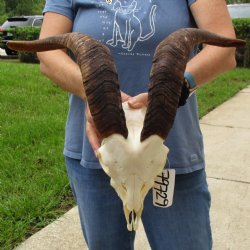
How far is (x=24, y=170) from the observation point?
482 cm

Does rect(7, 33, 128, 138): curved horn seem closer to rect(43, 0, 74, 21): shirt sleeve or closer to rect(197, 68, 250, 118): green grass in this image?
rect(43, 0, 74, 21): shirt sleeve

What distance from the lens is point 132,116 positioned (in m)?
1.51

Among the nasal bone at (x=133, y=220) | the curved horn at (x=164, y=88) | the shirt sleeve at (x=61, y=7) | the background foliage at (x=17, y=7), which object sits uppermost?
the shirt sleeve at (x=61, y=7)

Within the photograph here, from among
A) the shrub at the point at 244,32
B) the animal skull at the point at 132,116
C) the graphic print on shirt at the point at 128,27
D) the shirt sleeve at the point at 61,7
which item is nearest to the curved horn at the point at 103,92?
the animal skull at the point at 132,116

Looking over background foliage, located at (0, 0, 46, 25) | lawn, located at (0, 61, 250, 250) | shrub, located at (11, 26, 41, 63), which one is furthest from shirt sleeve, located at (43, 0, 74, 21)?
background foliage, located at (0, 0, 46, 25)

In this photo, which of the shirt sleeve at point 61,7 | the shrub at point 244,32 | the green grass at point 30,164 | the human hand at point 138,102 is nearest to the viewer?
the human hand at point 138,102

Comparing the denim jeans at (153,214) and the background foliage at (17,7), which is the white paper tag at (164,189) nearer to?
the denim jeans at (153,214)

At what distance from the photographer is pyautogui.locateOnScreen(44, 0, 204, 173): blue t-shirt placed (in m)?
1.95

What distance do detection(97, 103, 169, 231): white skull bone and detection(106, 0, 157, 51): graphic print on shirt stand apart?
493 millimetres

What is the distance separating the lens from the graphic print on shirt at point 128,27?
6.40ft

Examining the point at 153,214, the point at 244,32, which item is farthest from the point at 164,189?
the point at 244,32

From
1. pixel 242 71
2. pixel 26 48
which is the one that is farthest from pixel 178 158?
pixel 242 71

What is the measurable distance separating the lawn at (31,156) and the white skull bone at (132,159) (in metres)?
2.36

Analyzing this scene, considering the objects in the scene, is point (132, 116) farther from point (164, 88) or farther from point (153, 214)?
point (153, 214)
